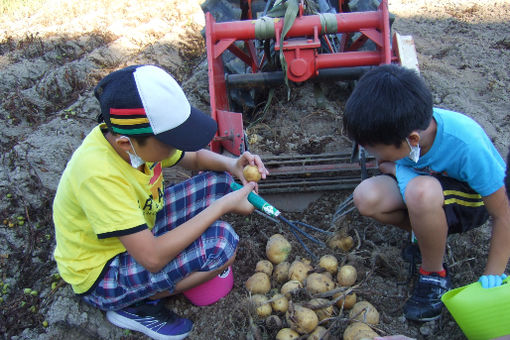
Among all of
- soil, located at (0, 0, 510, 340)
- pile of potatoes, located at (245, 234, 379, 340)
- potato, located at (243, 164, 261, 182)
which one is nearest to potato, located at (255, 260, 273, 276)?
pile of potatoes, located at (245, 234, 379, 340)

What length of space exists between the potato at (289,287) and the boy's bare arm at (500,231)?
2.63 ft

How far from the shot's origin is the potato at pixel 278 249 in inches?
87.8

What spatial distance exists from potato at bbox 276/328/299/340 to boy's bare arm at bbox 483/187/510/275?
0.83m

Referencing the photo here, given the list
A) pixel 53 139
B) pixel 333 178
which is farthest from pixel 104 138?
pixel 53 139

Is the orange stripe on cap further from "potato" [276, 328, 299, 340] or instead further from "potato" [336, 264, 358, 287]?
"potato" [336, 264, 358, 287]

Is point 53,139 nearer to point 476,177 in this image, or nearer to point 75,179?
point 75,179

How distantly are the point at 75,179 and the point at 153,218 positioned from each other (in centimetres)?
54

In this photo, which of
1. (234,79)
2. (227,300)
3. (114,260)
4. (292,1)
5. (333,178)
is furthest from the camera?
(234,79)

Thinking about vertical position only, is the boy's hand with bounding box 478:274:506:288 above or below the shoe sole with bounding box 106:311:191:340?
above

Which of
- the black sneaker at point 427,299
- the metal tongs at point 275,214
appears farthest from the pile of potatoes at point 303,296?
the black sneaker at point 427,299

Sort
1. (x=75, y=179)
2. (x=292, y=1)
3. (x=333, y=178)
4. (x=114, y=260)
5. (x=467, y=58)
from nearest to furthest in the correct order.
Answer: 1. (x=75, y=179)
2. (x=114, y=260)
3. (x=333, y=178)
4. (x=292, y=1)
5. (x=467, y=58)

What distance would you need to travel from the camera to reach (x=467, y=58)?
4.01 metres

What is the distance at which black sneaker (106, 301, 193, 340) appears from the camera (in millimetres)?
1984

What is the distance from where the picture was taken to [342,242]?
2.30m
